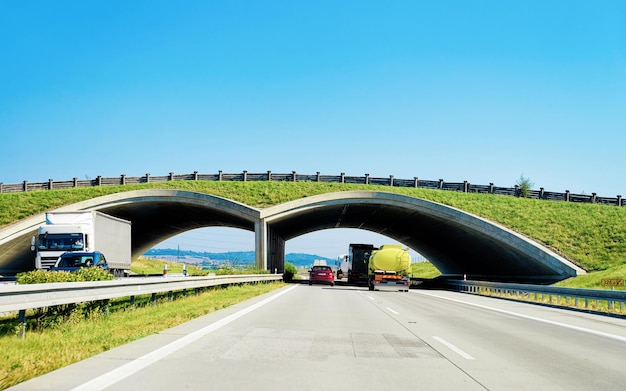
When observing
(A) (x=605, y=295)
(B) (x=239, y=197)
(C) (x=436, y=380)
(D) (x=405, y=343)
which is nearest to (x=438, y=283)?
(B) (x=239, y=197)

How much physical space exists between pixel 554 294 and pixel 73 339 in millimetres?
17957

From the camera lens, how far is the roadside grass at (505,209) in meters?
40.5

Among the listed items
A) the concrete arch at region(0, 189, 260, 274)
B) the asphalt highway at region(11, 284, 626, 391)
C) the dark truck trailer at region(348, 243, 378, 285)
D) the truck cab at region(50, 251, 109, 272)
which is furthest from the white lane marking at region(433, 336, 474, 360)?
the dark truck trailer at region(348, 243, 378, 285)

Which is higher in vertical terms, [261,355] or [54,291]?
[54,291]

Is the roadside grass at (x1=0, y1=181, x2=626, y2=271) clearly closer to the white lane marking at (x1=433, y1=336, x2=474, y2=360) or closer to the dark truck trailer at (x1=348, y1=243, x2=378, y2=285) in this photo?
the dark truck trailer at (x1=348, y1=243, x2=378, y2=285)

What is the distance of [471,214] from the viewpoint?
41.4 m

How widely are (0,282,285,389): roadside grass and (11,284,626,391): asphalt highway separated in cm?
28

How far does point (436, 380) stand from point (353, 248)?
142ft

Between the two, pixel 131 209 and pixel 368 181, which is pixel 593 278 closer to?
pixel 368 181

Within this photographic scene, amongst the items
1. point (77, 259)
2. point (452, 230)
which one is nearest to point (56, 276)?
point (77, 259)

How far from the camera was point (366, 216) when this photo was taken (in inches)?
2156

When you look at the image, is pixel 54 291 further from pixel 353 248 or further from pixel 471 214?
pixel 353 248

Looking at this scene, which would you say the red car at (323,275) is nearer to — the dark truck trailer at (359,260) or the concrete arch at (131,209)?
the dark truck trailer at (359,260)

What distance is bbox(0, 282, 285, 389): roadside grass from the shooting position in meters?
6.37
